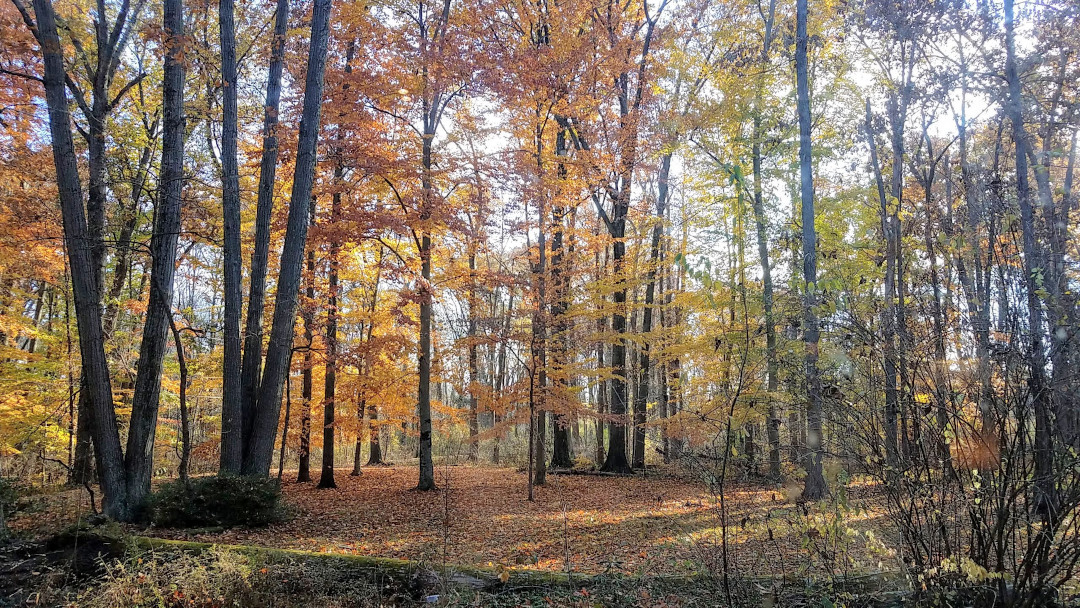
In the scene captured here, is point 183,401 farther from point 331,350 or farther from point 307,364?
point 307,364

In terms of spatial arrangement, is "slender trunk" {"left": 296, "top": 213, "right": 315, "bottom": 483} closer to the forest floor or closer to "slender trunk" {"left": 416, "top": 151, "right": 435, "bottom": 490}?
the forest floor

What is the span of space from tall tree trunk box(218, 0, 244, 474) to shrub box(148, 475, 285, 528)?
504mm

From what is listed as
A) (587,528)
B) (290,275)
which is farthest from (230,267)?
(587,528)

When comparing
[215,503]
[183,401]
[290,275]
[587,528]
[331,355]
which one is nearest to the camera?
[183,401]

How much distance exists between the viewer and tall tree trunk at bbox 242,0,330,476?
8.45 meters

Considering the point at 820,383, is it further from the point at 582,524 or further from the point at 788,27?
the point at 788,27

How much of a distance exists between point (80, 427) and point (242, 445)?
7327 millimetres

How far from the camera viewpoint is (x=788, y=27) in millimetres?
11484

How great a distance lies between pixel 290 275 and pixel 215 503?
3.45 metres

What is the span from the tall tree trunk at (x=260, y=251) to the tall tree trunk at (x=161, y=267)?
1.15 metres

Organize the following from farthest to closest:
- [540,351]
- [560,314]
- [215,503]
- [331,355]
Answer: [560,314] → [540,351] → [331,355] → [215,503]

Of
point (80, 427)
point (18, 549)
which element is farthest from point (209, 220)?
point (80, 427)

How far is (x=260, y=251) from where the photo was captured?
29.3 ft

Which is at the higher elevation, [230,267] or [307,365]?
[230,267]
